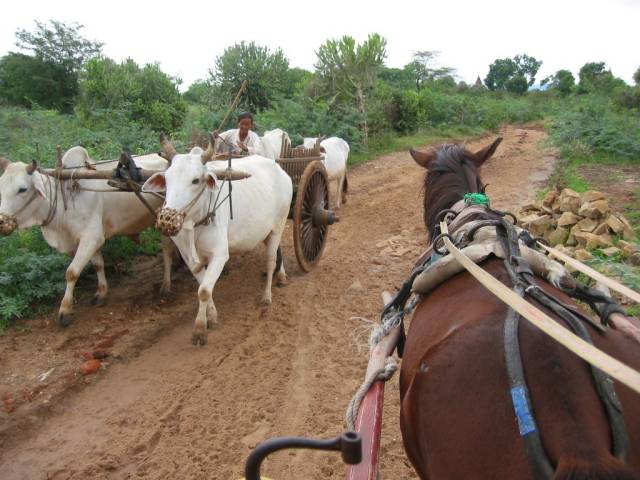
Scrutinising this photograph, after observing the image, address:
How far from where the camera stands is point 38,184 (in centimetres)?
438

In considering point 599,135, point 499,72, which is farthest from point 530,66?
point 599,135

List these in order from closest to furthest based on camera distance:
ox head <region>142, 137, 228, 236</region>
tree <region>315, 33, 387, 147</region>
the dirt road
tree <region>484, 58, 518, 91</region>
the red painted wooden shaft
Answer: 1. the red painted wooden shaft
2. the dirt road
3. ox head <region>142, 137, 228, 236</region>
4. tree <region>315, 33, 387, 147</region>
5. tree <region>484, 58, 518, 91</region>

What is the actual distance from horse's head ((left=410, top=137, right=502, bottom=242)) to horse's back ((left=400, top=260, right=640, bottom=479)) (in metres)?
1.52

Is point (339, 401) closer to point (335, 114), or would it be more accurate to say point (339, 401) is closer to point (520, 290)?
point (520, 290)

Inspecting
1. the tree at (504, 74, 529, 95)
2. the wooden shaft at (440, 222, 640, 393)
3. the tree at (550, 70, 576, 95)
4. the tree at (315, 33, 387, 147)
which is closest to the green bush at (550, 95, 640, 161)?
the tree at (315, 33, 387, 147)

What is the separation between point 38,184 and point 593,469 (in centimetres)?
475

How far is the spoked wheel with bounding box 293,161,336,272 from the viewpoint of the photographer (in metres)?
5.61

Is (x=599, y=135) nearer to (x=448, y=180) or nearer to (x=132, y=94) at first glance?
(x=448, y=180)

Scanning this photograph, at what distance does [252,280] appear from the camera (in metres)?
5.89

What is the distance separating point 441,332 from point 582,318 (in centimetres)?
46

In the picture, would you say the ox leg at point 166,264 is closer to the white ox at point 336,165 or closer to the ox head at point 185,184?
the ox head at point 185,184

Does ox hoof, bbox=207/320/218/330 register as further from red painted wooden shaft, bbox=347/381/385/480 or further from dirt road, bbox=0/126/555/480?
red painted wooden shaft, bbox=347/381/385/480

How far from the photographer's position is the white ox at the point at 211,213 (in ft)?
12.6

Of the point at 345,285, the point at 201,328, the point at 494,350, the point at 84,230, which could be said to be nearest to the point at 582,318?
the point at 494,350
